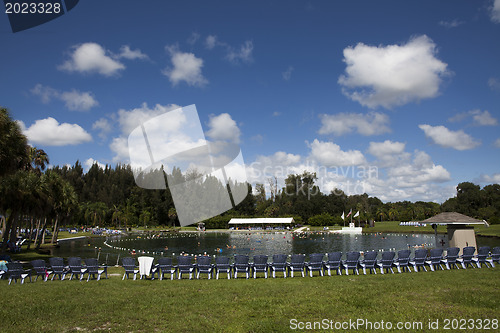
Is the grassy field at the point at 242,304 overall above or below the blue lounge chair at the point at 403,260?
below

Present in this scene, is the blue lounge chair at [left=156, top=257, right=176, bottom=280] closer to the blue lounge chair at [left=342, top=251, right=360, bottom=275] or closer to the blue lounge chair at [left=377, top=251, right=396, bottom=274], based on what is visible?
the blue lounge chair at [left=342, top=251, right=360, bottom=275]

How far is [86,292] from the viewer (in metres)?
→ 9.62

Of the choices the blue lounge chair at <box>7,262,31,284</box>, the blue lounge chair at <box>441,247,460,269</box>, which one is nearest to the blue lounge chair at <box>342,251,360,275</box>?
the blue lounge chair at <box>441,247,460,269</box>

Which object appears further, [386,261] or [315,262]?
[386,261]

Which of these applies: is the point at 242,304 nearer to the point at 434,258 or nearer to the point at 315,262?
the point at 315,262

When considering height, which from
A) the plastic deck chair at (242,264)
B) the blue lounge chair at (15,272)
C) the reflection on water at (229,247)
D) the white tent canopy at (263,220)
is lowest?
the reflection on water at (229,247)

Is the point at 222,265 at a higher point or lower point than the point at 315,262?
lower

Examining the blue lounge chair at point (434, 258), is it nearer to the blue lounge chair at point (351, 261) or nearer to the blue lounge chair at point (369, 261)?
the blue lounge chair at point (369, 261)

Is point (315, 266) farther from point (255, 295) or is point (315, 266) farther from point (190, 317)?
point (190, 317)

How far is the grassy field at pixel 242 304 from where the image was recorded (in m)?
6.51

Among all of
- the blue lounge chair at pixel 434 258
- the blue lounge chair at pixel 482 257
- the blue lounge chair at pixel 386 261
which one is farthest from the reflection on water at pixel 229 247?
the blue lounge chair at pixel 482 257

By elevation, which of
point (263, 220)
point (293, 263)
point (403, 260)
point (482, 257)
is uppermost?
point (263, 220)

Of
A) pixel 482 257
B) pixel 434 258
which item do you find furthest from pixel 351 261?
pixel 482 257

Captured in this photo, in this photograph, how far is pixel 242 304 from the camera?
7.91m
